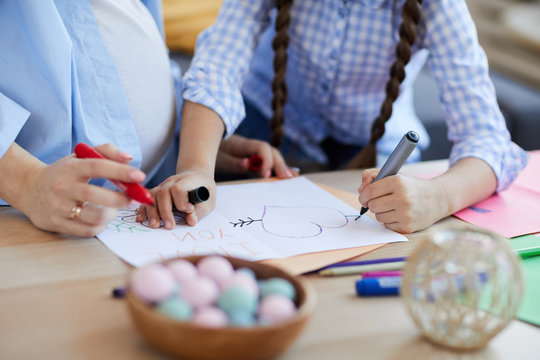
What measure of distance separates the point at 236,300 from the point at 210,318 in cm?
2

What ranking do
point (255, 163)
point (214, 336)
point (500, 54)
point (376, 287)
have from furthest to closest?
point (500, 54), point (255, 163), point (376, 287), point (214, 336)

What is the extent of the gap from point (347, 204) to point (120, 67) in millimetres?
337

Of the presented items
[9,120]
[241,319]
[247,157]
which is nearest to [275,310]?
[241,319]

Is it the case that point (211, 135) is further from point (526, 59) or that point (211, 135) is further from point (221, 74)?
point (526, 59)

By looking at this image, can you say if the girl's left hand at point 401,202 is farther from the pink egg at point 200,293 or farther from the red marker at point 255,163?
the pink egg at point 200,293

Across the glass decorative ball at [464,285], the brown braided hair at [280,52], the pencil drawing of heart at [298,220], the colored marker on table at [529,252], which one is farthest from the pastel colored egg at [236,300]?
the brown braided hair at [280,52]

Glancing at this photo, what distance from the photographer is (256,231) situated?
1.90 feet

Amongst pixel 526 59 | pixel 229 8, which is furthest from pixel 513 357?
pixel 526 59

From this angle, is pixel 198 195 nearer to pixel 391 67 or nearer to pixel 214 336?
pixel 214 336

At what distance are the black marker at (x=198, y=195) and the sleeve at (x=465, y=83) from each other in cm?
38

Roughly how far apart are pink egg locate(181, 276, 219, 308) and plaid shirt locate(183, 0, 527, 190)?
463 mm

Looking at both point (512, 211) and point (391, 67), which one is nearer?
point (512, 211)

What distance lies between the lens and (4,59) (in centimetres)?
60

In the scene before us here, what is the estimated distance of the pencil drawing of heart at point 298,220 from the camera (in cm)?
58
